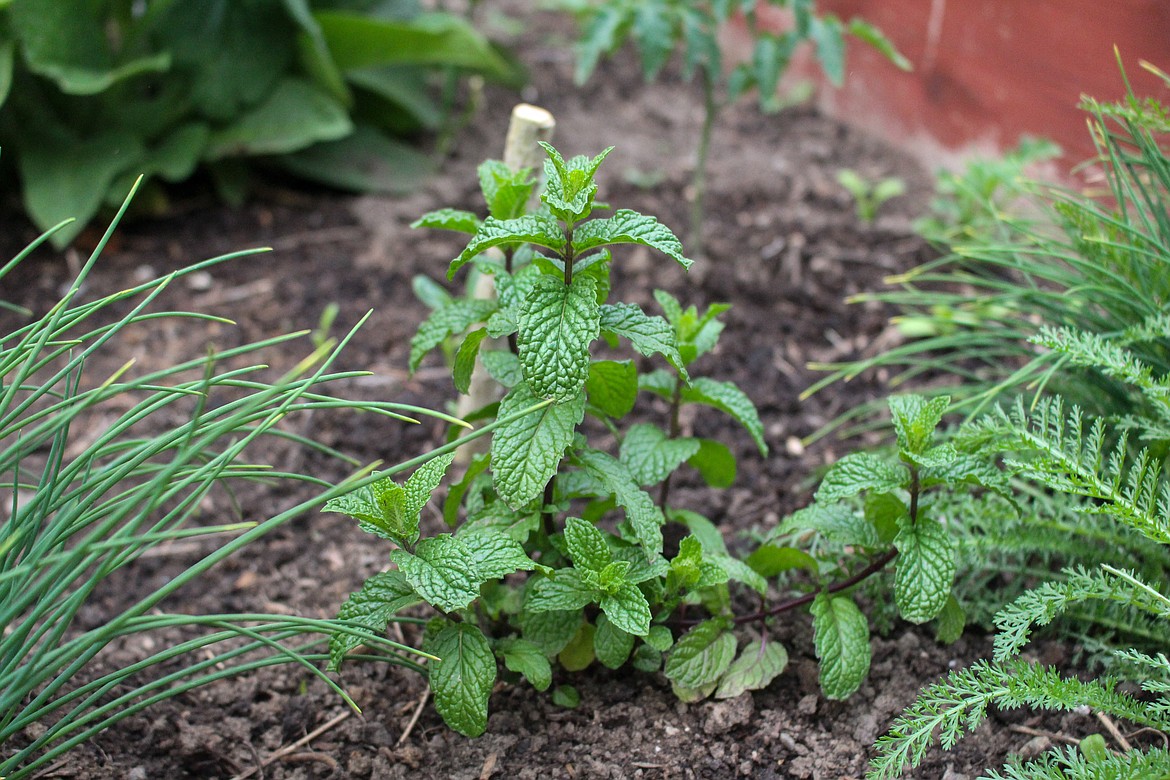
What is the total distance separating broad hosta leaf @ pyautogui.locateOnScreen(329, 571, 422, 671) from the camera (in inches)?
54.7

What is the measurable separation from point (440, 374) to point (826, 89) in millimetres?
2186

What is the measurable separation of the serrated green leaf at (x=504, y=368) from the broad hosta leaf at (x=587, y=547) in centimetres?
25

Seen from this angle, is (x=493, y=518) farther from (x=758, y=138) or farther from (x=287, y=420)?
(x=758, y=138)

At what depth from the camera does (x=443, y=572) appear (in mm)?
1335

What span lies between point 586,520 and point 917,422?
0.54 metres

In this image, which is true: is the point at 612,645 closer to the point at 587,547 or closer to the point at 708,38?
the point at 587,547

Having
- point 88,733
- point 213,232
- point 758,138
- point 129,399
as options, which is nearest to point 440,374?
point 129,399

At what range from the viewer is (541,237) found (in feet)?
4.46

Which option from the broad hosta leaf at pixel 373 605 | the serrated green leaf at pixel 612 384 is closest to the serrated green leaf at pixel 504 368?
the serrated green leaf at pixel 612 384

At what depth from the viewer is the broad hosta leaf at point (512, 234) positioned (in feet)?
4.35

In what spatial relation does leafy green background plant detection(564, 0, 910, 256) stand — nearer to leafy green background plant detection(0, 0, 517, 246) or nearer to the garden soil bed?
the garden soil bed

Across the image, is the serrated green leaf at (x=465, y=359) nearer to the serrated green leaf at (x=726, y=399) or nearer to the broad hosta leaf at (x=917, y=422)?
the serrated green leaf at (x=726, y=399)

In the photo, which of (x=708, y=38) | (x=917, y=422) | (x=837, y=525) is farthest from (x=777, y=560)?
(x=708, y=38)

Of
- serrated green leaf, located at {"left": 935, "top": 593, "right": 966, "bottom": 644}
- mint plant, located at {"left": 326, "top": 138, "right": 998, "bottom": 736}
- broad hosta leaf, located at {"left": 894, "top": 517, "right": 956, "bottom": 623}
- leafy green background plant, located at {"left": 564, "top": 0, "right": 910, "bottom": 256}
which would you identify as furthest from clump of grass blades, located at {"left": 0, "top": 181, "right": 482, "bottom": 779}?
leafy green background plant, located at {"left": 564, "top": 0, "right": 910, "bottom": 256}
